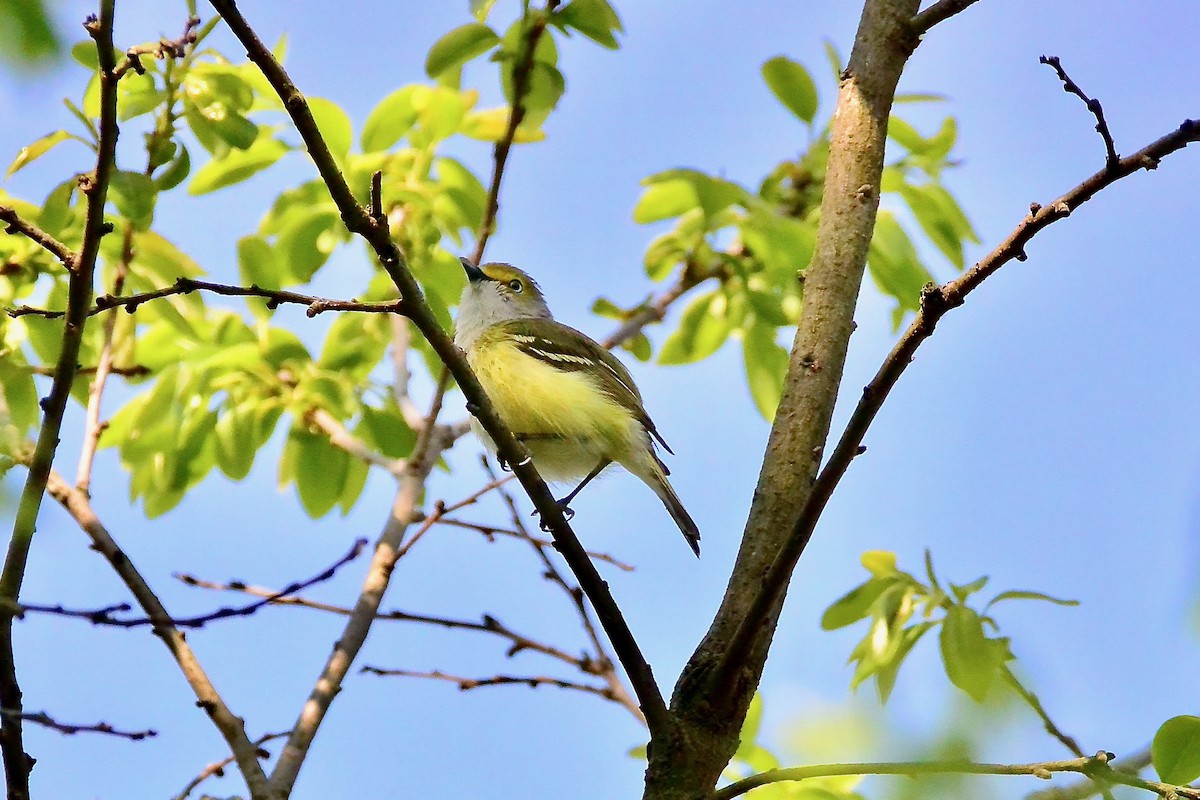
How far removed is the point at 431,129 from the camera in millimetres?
4957

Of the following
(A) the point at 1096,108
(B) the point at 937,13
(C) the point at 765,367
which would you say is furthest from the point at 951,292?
(C) the point at 765,367

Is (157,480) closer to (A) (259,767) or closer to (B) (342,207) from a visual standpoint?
(A) (259,767)

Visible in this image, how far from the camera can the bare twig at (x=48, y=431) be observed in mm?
2898

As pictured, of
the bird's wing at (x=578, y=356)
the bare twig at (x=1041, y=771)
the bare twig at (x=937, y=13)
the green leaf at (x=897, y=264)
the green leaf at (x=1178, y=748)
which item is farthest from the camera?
the bird's wing at (x=578, y=356)

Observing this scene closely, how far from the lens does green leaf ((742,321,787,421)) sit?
17.0 feet

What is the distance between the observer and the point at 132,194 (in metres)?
3.32

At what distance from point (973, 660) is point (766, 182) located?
8.96 feet

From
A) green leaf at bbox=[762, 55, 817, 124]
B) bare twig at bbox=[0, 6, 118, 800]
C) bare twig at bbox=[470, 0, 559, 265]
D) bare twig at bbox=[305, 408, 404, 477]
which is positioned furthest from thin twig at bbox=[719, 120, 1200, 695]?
green leaf at bbox=[762, 55, 817, 124]

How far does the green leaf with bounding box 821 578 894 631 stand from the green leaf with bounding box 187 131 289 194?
289 centimetres

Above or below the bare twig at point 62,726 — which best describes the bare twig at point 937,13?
above

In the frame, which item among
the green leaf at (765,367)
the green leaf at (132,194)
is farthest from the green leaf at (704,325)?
the green leaf at (132,194)

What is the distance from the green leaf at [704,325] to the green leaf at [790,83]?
0.93 m

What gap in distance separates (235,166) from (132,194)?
5.17ft

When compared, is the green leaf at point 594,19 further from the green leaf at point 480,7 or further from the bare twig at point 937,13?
the bare twig at point 937,13
